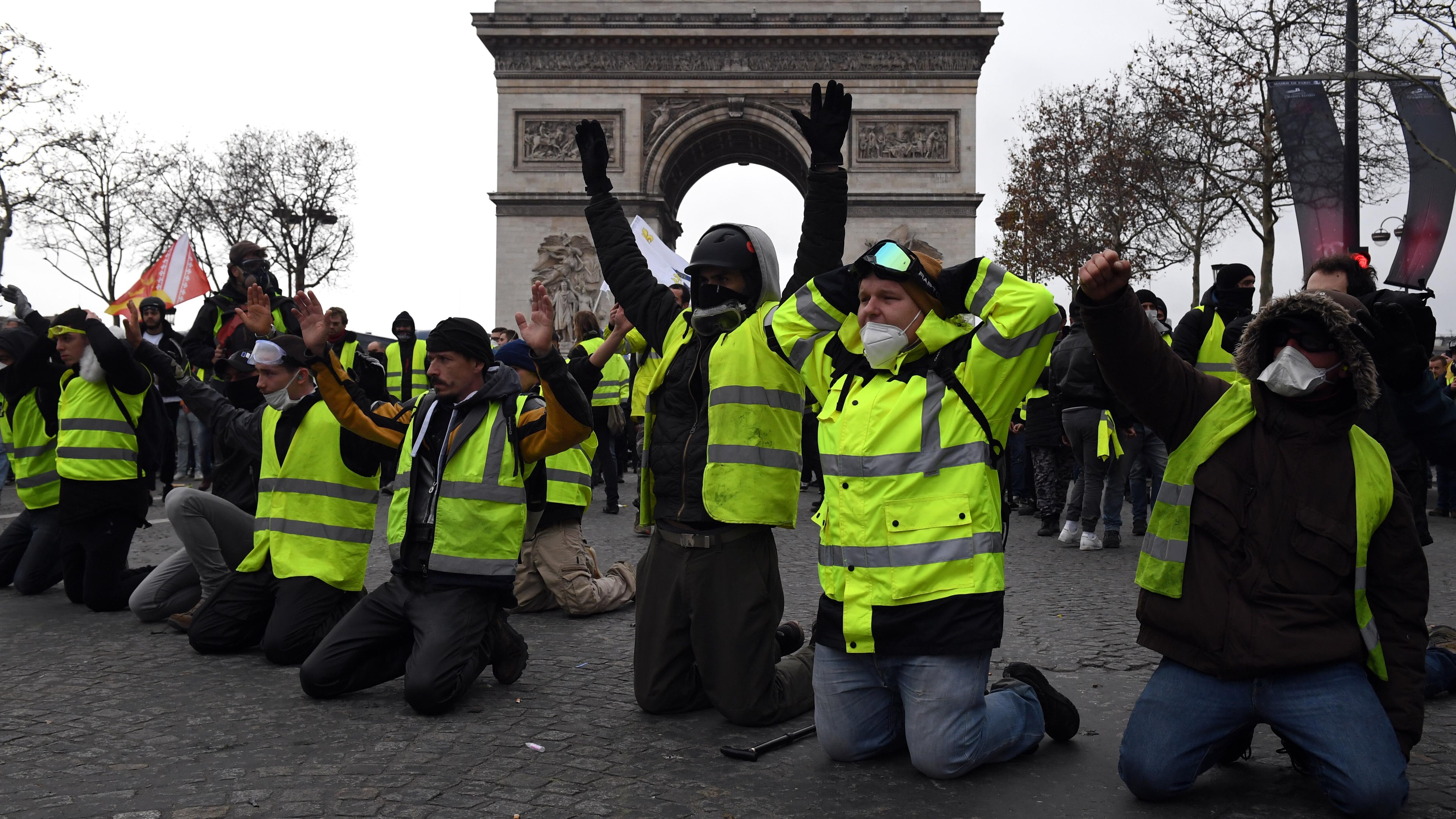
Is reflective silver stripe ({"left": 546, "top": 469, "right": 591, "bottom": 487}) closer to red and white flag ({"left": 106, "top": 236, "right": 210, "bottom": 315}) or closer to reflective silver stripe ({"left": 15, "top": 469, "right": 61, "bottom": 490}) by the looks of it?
reflective silver stripe ({"left": 15, "top": 469, "right": 61, "bottom": 490})

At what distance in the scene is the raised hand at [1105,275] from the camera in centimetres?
330

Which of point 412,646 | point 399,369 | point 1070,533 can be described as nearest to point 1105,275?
point 412,646

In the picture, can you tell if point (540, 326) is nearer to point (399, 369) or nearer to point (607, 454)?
point (607, 454)

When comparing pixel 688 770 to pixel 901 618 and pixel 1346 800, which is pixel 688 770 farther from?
pixel 1346 800

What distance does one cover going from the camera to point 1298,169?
14.0 meters

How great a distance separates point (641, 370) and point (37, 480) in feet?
12.8

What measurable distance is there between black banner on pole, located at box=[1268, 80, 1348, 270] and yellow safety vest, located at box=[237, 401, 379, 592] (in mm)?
11261

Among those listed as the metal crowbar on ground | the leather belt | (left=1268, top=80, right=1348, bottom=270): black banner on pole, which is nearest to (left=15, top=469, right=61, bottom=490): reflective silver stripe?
the leather belt

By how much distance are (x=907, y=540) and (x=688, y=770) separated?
1.02 m

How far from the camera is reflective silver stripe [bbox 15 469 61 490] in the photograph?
7125 mm

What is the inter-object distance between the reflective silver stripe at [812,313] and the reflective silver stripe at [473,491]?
1.47 m

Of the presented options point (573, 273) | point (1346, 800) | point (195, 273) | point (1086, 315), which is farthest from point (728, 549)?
point (573, 273)

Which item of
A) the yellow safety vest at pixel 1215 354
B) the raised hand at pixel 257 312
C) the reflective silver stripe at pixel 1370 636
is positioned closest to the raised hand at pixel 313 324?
the raised hand at pixel 257 312

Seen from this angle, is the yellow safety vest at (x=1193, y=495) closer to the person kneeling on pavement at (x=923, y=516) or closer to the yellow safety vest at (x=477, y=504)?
the person kneeling on pavement at (x=923, y=516)
